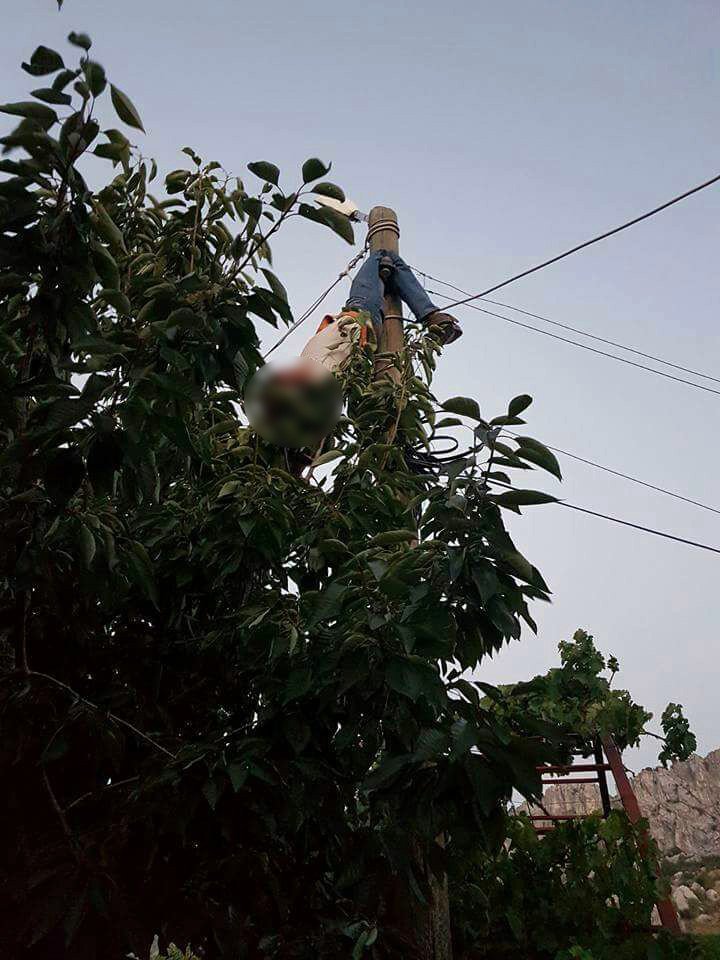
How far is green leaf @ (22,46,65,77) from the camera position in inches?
74.0

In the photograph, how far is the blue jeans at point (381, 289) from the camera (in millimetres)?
4945

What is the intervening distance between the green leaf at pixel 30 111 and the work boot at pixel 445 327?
3075 millimetres

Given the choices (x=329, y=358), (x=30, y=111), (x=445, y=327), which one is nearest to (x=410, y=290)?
(x=445, y=327)

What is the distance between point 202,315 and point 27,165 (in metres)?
0.52

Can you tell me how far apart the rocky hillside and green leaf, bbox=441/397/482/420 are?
5.15 meters

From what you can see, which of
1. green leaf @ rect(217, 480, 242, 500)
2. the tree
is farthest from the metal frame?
green leaf @ rect(217, 480, 242, 500)

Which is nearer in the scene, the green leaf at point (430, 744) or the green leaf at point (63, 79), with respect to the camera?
the green leaf at point (63, 79)

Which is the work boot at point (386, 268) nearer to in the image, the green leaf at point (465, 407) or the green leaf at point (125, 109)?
the green leaf at point (465, 407)

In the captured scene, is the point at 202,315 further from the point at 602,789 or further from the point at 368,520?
the point at 602,789

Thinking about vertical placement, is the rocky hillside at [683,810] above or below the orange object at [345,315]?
below

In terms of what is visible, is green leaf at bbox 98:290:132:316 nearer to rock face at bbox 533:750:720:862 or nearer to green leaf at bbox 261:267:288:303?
green leaf at bbox 261:267:288:303

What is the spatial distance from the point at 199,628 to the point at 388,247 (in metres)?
2.80

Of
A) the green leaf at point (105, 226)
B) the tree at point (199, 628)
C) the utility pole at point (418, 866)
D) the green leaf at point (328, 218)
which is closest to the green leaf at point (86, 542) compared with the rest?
the tree at point (199, 628)

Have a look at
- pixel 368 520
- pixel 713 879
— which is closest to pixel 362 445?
pixel 368 520
